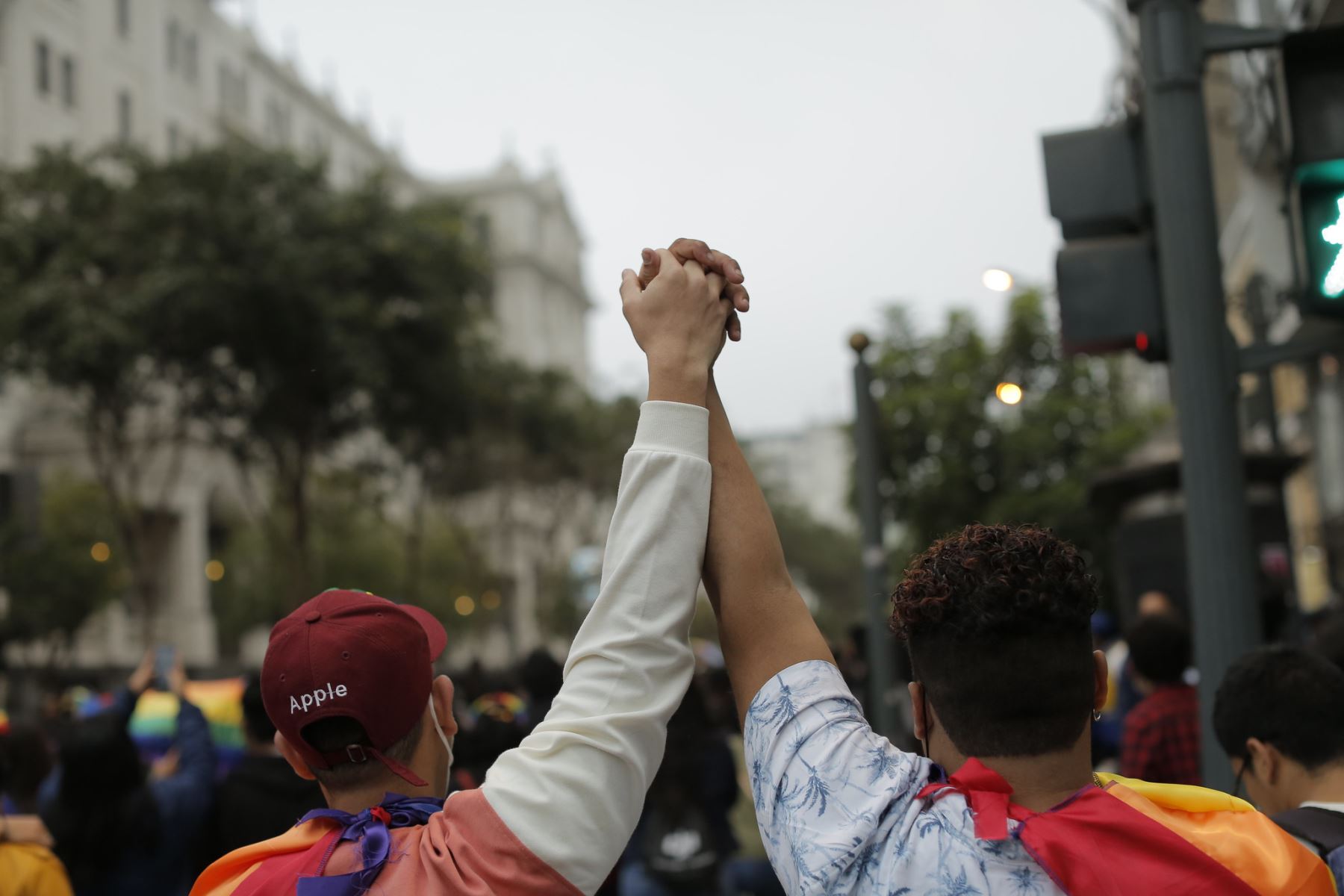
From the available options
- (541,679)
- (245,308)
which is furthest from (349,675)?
(245,308)

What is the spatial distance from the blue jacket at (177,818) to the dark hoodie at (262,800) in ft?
0.69

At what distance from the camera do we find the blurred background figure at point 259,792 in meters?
5.23

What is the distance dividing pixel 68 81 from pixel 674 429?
47349 millimetres

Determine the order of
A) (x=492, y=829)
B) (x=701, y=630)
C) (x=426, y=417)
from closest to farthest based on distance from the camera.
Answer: (x=492, y=829)
(x=426, y=417)
(x=701, y=630)

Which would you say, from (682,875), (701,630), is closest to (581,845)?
(682,875)

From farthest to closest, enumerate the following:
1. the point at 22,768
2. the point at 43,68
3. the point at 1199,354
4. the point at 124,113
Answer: the point at 124,113 < the point at 43,68 < the point at 22,768 < the point at 1199,354

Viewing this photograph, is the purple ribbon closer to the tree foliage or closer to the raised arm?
the raised arm

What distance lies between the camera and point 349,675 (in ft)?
7.70

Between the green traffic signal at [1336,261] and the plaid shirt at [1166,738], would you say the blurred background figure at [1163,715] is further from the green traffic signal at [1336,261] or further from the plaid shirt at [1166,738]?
the green traffic signal at [1336,261]

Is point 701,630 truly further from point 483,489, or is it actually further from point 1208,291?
point 1208,291

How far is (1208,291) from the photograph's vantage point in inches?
187

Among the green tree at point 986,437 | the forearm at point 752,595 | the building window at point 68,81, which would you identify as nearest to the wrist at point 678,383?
the forearm at point 752,595

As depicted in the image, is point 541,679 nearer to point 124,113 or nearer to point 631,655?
point 631,655

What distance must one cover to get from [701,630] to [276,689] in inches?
2521
